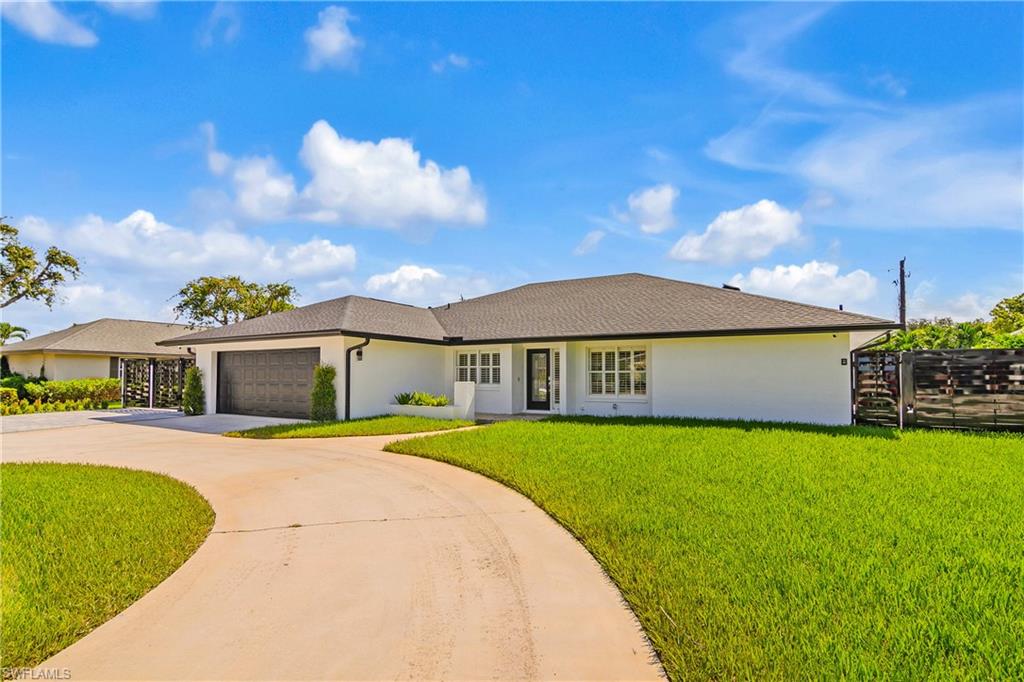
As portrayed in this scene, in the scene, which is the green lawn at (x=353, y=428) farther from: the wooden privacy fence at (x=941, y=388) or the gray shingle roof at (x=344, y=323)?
the wooden privacy fence at (x=941, y=388)

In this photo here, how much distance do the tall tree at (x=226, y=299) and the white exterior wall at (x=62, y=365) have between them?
9.28 meters

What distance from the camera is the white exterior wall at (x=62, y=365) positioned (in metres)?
25.5

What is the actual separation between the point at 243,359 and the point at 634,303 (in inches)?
525

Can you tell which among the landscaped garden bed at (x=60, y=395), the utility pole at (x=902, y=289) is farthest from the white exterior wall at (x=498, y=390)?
the utility pole at (x=902, y=289)

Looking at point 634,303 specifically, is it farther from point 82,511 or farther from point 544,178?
point 82,511

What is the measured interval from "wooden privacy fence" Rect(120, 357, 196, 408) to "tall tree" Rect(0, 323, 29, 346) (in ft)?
54.9

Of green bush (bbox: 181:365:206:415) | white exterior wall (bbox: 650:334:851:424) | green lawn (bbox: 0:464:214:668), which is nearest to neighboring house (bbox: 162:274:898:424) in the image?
white exterior wall (bbox: 650:334:851:424)

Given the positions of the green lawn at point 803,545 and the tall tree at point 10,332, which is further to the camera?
the tall tree at point 10,332

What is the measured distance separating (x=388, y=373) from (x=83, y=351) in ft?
61.8

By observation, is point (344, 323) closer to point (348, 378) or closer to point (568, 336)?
point (348, 378)

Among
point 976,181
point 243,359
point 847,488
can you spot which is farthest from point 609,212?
point 243,359

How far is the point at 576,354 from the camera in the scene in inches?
659

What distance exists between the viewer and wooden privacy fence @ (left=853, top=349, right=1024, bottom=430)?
1180 cm

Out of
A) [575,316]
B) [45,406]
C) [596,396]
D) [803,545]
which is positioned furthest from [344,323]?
[45,406]
